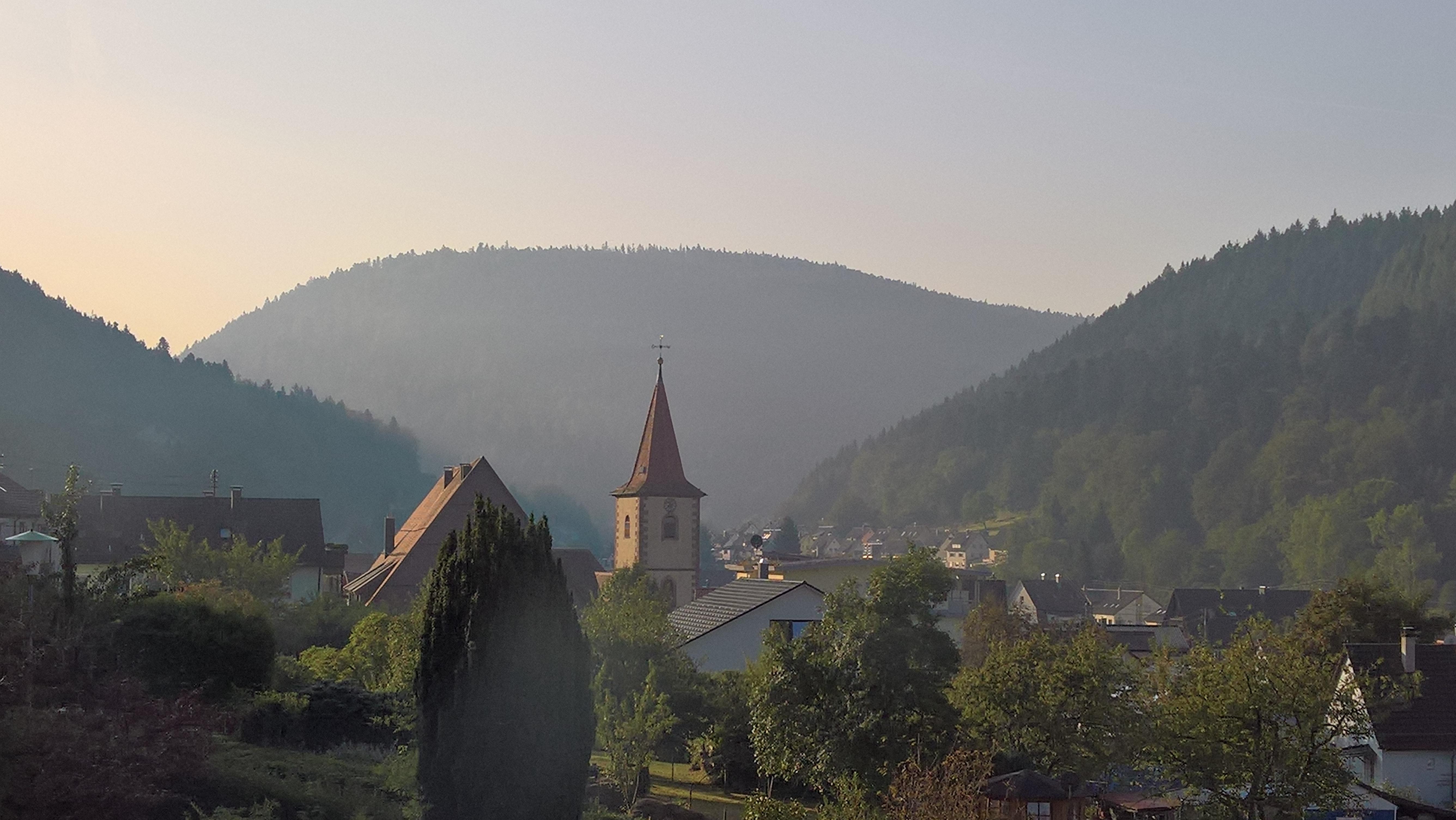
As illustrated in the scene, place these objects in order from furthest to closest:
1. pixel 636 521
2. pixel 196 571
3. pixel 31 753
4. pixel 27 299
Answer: pixel 27 299
pixel 636 521
pixel 196 571
pixel 31 753

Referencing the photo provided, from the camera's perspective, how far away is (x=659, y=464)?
6888 cm

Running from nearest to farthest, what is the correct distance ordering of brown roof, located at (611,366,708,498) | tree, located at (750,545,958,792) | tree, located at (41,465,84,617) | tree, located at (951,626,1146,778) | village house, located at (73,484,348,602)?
tree, located at (750,545,958,792), tree, located at (41,465,84,617), tree, located at (951,626,1146,778), village house, located at (73,484,348,602), brown roof, located at (611,366,708,498)

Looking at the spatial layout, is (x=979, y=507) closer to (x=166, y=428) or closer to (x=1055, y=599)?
(x=1055, y=599)

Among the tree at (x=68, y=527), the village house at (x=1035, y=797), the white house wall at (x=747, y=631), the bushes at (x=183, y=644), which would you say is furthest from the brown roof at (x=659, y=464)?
the village house at (x=1035, y=797)

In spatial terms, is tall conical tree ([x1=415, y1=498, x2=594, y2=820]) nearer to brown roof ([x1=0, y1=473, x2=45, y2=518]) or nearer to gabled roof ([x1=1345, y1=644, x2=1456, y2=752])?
gabled roof ([x1=1345, y1=644, x2=1456, y2=752])

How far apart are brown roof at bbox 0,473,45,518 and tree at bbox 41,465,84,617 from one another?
21.9 m

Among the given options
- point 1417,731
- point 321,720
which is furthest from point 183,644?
point 1417,731

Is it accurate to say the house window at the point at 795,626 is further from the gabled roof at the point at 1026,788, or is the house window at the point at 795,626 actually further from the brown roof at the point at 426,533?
the brown roof at the point at 426,533

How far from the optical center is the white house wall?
45375 mm

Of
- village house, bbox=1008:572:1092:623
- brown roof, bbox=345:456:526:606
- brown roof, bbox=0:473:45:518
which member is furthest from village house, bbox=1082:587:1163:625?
brown roof, bbox=0:473:45:518

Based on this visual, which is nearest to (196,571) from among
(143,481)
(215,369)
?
(143,481)

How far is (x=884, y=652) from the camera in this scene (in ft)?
83.6

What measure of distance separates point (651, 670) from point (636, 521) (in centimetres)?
3700

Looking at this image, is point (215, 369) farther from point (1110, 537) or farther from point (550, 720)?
point (550, 720)
